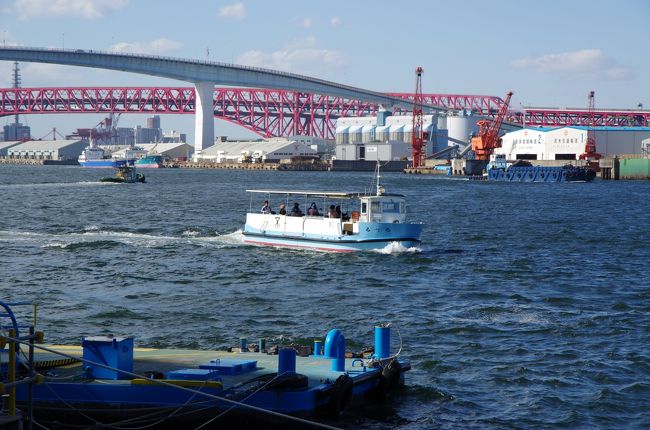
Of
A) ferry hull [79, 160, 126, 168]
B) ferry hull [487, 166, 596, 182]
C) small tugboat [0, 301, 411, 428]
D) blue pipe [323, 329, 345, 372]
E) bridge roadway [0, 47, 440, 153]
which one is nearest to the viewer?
small tugboat [0, 301, 411, 428]

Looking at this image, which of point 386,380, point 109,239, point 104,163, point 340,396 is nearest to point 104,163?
point 104,163

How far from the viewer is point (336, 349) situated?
1928 centimetres

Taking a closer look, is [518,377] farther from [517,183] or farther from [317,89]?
[317,89]

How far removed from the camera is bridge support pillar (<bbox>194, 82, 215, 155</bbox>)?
170 metres

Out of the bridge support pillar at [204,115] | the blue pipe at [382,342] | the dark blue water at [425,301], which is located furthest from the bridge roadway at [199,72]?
the blue pipe at [382,342]

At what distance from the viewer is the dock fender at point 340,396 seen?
55.5ft

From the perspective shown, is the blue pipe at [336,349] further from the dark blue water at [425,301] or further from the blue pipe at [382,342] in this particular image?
the dark blue water at [425,301]

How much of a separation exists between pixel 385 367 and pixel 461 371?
3694mm

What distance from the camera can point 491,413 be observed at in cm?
1912

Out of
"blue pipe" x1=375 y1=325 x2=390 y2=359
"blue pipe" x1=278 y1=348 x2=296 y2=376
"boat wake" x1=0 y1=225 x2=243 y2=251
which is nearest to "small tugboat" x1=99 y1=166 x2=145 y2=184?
"boat wake" x1=0 y1=225 x2=243 y2=251

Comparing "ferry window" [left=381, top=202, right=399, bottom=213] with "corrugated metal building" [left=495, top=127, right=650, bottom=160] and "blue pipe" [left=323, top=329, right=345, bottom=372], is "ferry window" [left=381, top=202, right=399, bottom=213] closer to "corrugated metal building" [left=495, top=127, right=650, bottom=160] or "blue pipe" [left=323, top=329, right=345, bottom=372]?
"blue pipe" [left=323, top=329, right=345, bottom=372]

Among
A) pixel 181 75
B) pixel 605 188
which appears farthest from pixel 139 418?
pixel 181 75

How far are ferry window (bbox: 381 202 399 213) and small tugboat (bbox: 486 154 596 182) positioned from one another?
310 ft

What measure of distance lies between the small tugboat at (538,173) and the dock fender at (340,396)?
12017cm
